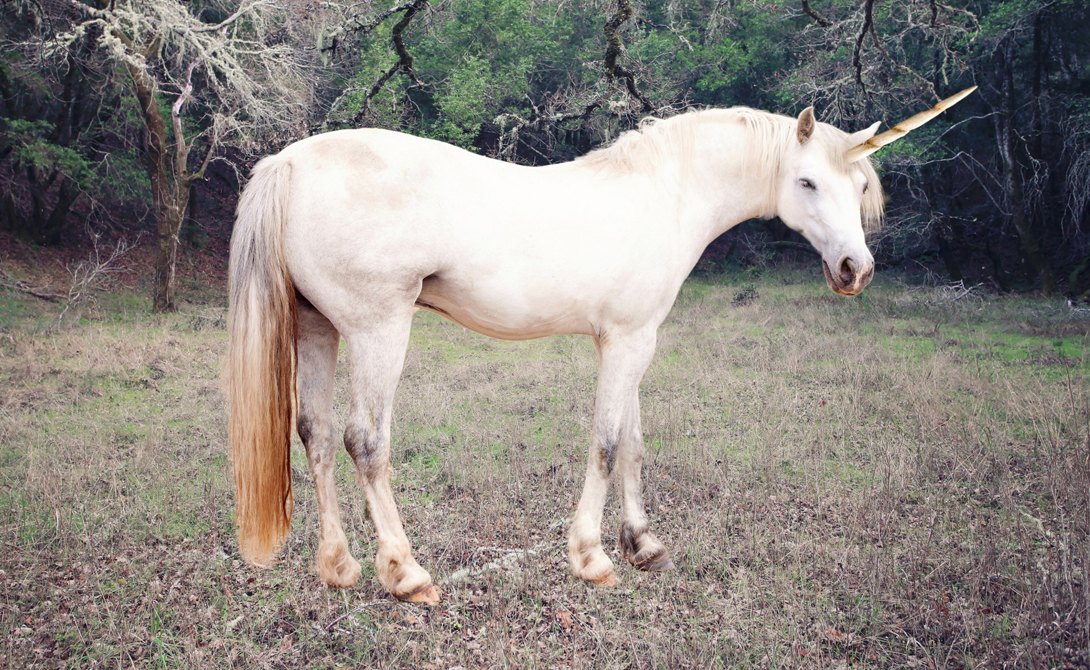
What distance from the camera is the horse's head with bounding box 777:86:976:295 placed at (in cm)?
313

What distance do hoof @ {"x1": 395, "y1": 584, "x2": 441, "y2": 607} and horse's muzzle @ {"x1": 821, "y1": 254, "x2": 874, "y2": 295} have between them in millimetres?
2286

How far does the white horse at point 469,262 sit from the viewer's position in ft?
9.41

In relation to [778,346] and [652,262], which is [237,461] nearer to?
[652,262]

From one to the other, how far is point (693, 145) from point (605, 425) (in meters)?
1.48

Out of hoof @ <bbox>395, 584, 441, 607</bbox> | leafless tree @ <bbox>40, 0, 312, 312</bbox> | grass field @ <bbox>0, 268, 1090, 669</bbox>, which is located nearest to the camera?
grass field @ <bbox>0, 268, 1090, 669</bbox>

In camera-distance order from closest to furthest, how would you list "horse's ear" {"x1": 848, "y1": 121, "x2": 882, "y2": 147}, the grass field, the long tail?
the grass field < the long tail < "horse's ear" {"x1": 848, "y1": 121, "x2": 882, "y2": 147}

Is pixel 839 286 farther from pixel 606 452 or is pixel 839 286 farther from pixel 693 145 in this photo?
pixel 606 452

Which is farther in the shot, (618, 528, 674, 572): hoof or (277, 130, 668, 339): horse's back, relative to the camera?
(618, 528, 674, 572): hoof

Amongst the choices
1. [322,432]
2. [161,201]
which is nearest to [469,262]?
[322,432]

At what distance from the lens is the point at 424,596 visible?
9.70 feet

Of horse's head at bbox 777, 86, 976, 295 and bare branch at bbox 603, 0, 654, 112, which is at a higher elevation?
bare branch at bbox 603, 0, 654, 112

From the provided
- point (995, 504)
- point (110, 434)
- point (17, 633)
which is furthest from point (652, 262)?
point (110, 434)

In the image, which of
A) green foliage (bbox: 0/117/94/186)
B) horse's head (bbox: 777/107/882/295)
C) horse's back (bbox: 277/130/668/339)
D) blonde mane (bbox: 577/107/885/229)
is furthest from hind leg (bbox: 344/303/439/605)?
green foliage (bbox: 0/117/94/186)

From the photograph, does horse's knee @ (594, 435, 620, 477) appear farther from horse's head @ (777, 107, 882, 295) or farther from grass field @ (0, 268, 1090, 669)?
horse's head @ (777, 107, 882, 295)
